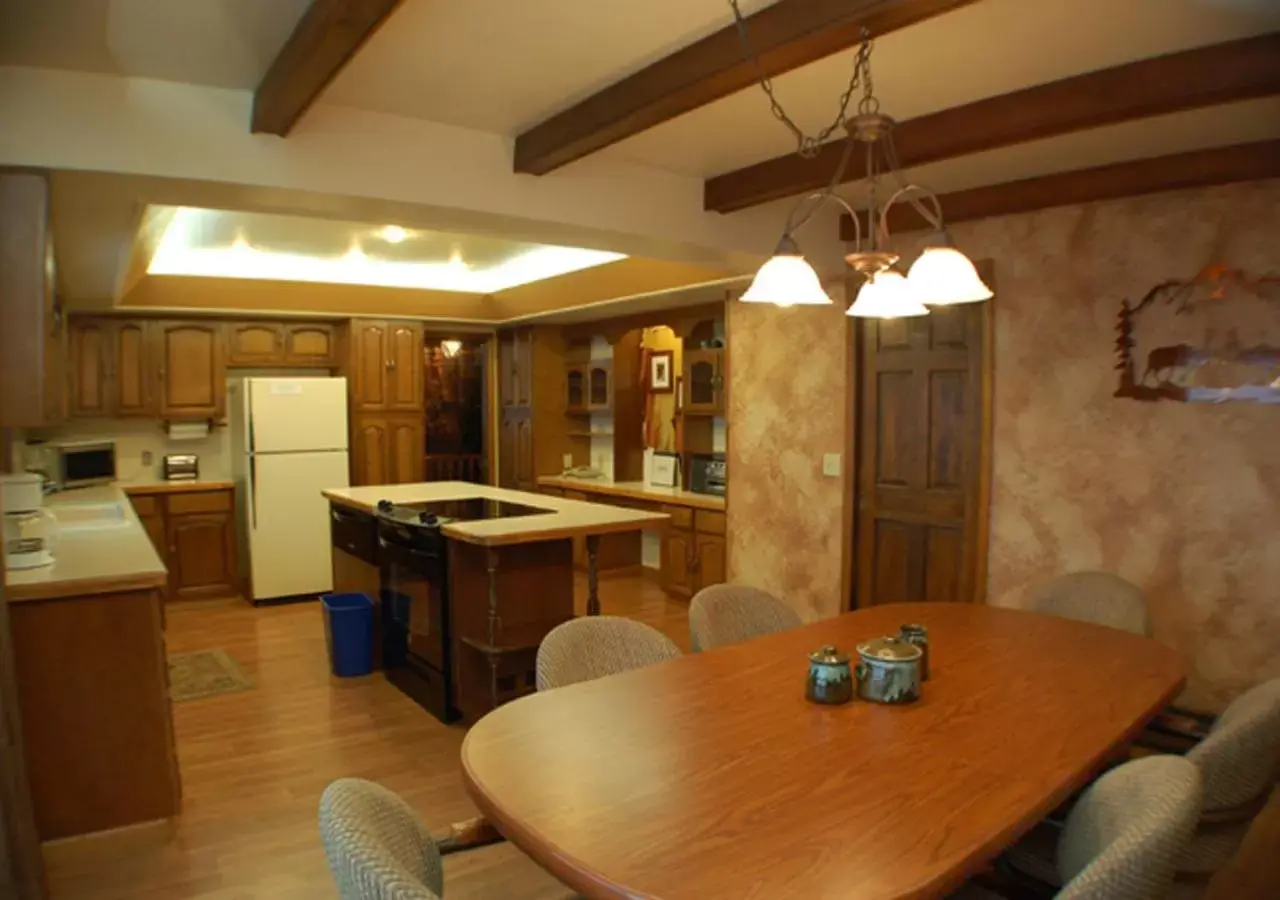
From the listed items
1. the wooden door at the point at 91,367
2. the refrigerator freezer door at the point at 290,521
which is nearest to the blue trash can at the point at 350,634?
the refrigerator freezer door at the point at 290,521

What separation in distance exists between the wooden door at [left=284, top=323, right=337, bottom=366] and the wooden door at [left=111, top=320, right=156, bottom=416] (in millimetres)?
935

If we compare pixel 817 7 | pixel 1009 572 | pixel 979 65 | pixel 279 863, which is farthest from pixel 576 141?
pixel 1009 572

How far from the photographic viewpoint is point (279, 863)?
2.62 metres

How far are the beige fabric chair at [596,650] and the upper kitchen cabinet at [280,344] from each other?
492cm

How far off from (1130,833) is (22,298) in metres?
2.87

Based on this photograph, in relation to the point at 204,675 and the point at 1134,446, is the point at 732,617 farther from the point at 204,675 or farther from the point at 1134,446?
the point at 204,675

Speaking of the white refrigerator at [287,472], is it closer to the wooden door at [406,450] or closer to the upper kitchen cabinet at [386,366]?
the upper kitchen cabinet at [386,366]

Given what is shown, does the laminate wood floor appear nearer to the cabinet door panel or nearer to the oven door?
the oven door

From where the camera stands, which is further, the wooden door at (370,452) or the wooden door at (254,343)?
the wooden door at (370,452)

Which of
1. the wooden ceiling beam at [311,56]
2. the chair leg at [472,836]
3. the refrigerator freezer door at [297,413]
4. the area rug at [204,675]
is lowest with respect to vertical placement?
the area rug at [204,675]

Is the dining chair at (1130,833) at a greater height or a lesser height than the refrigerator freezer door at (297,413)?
lesser

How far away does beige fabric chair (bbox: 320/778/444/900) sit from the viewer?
1.13 m

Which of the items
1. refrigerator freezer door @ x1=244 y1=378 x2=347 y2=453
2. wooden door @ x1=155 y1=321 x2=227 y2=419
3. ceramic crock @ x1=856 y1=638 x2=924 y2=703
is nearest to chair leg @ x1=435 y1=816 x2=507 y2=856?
ceramic crock @ x1=856 y1=638 x2=924 y2=703

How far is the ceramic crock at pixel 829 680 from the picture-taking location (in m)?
1.93
